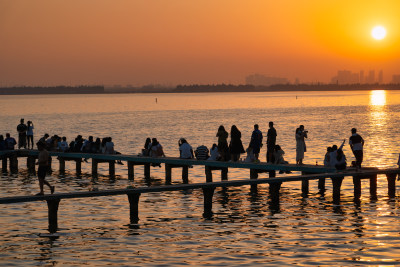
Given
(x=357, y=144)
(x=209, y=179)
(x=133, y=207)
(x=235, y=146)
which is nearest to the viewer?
(x=133, y=207)

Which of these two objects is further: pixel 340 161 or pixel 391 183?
pixel 391 183

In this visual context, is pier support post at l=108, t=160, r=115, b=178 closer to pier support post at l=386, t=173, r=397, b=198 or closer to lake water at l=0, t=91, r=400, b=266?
lake water at l=0, t=91, r=400, b=266

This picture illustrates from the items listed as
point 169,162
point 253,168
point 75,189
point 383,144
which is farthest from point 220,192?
point 383,144

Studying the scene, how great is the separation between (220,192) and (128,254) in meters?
12.7

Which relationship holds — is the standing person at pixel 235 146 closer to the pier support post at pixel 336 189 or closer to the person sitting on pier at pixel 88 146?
the pier support post at pixel 336 189

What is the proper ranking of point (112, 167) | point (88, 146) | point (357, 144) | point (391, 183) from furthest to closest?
point (112, 167), point (88, 146), point (391, 183), point (357, 144)

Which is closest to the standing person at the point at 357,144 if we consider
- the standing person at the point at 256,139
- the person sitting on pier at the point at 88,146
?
the standing person at the point at 256,139

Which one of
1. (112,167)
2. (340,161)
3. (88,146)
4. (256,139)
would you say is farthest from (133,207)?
(112,167)

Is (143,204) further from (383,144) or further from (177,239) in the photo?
(383,144)

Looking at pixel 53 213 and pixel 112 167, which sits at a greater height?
pixel 53 213

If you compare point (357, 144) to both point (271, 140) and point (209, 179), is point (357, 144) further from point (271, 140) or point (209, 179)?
point (209, 179)

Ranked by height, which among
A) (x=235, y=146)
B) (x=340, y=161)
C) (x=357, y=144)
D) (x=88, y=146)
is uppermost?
(x=357, y=144)

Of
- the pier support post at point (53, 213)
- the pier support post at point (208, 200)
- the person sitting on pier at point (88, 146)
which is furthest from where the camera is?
the person sitting on pier at point (88, 146)

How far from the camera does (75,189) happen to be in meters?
35.4
